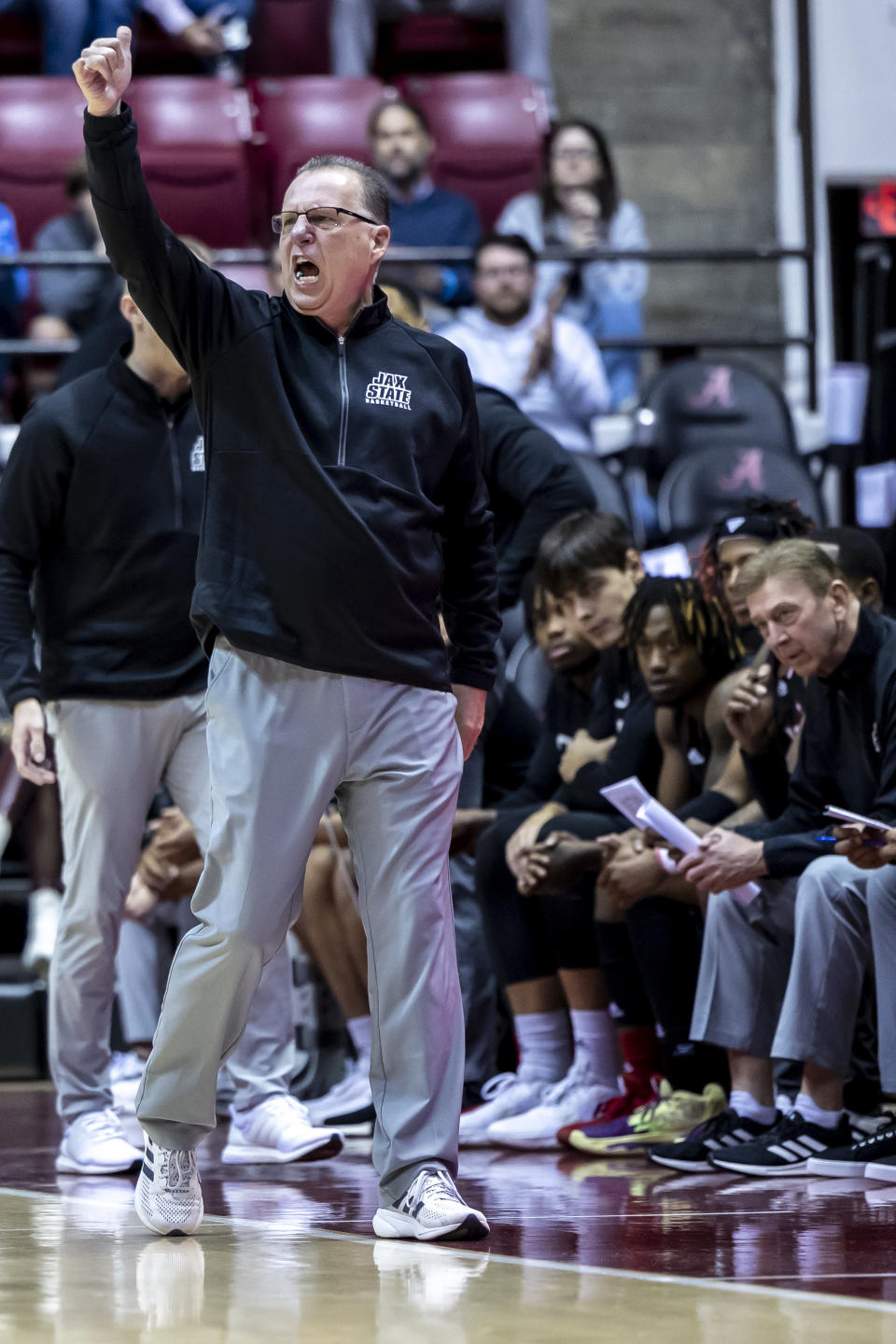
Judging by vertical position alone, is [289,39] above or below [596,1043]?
above

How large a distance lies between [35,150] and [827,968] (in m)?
5.92

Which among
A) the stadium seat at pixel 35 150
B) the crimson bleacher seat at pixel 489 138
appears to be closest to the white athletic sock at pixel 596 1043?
the crimson bleacher seat at pixel 489 138

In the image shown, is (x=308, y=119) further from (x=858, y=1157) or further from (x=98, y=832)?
(x=858, y=1157)

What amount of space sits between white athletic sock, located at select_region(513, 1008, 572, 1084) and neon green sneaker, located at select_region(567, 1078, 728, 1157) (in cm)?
33

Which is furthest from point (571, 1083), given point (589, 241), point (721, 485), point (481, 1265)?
point (589, 241)

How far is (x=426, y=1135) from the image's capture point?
276 cm

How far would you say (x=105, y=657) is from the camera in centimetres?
368

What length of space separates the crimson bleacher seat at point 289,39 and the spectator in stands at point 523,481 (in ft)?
16.5

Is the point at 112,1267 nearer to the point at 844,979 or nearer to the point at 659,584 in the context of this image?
the point at 844,979

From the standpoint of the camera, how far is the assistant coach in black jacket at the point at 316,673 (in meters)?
2.74

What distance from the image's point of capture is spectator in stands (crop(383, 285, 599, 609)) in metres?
4.55

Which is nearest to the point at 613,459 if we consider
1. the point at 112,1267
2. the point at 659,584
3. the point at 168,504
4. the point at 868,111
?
the point at 868,111

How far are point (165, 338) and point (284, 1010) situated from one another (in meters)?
1.53

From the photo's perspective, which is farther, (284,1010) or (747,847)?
(284,1010)
